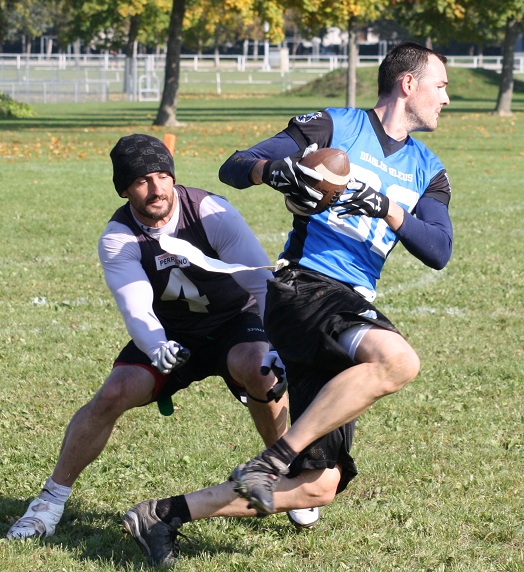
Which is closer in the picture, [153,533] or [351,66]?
[153,533]

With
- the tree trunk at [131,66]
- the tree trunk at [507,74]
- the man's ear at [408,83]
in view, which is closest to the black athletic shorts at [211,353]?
the man's ear at [408,83]

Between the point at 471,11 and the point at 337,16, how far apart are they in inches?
324

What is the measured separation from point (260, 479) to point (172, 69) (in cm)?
2603

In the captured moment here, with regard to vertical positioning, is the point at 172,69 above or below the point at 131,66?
above

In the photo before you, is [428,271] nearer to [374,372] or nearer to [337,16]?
[374,372]

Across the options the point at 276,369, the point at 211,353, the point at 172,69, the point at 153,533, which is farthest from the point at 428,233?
the point at 172,69

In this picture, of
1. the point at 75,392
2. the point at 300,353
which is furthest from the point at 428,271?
the point at 300,353

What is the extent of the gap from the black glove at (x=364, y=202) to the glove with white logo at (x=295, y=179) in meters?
0.11

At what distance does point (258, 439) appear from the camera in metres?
5.68

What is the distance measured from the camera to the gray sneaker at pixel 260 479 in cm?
363

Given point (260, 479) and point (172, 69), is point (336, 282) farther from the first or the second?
point (172, 69)

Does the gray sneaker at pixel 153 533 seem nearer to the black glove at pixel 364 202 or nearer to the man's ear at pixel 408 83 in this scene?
the black glove at pixel 364 202

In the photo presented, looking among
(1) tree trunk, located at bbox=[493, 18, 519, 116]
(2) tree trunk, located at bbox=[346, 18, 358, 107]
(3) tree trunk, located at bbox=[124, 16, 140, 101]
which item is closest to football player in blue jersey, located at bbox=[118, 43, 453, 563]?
(2) tree trunk, located at bbox=[346, 18, 358, 107]

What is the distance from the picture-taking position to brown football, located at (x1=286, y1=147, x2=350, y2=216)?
3.76 m
